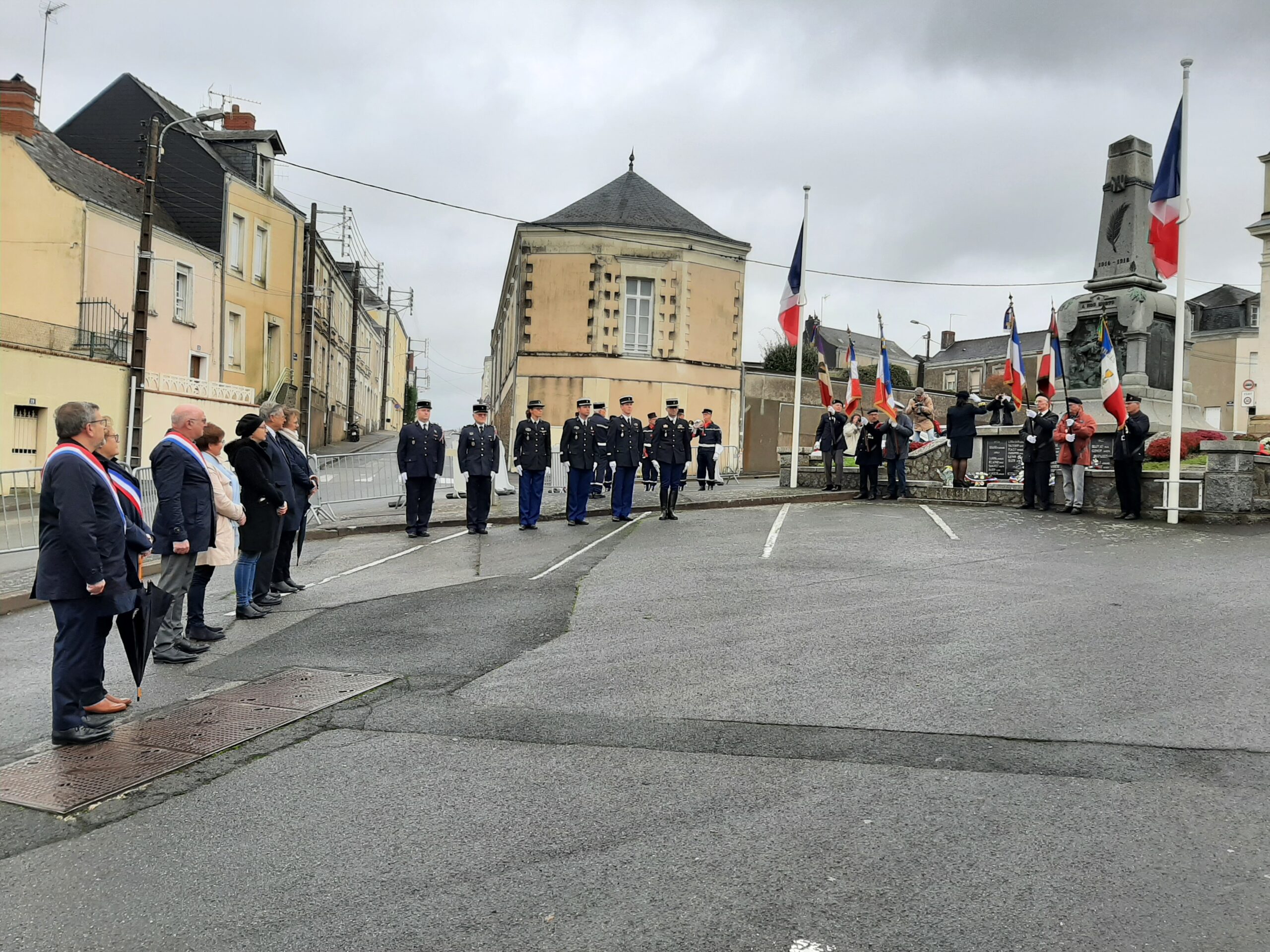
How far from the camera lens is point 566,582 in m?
11.2

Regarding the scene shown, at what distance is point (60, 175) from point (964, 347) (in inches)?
3008

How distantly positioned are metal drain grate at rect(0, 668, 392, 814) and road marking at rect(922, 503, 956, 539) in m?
9.36

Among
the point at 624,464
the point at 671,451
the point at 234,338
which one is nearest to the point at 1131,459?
the point at 671,451

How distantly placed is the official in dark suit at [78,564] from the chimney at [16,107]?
27142 millimetres

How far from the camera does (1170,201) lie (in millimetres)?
16516

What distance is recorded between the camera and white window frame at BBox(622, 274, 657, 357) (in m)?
34.7

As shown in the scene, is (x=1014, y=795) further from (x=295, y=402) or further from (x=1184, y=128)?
(x=295, y=402)

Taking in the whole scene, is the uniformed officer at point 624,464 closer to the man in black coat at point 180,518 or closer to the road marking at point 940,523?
the road marking at point 940,523

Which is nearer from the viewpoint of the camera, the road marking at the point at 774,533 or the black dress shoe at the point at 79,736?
the black dress shoe at the point at 79,736

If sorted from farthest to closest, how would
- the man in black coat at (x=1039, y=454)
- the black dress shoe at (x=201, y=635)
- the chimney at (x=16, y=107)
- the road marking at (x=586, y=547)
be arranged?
the chimney at (x=16, y=107) < the man in black coat at (x=1039, y=454) < the road marking at (x=586, y=547) < the black dress shoe at (x=201, y=635)

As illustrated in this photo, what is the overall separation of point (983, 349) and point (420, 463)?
8012cm

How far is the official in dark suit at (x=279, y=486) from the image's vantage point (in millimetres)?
10047

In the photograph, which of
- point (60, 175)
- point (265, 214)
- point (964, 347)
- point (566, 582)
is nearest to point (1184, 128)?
point (566, 582)

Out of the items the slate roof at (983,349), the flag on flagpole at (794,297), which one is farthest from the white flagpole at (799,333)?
the slate roof at (983,349)
